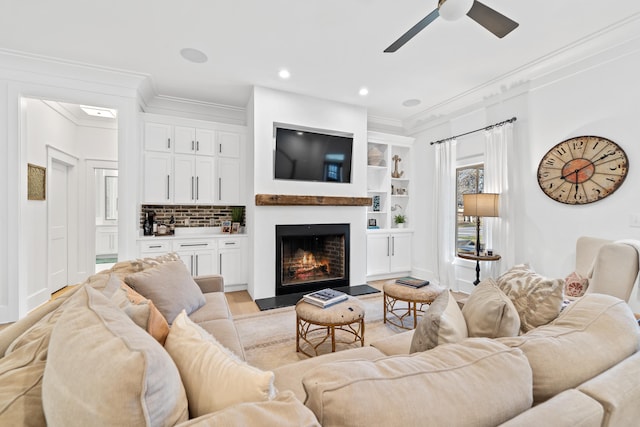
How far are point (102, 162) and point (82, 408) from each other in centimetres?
506

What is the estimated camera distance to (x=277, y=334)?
277 centimetres

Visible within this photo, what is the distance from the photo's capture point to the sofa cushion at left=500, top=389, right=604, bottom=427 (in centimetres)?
66

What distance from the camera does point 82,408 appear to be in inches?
22.4

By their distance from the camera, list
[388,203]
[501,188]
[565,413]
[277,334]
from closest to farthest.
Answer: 1. [565,413]
2. [277,334]
3. [501,188]
4. [388,203]

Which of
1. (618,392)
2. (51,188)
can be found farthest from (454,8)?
(51,188)

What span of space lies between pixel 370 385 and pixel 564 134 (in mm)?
3780

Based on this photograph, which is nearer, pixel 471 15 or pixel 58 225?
pixel 471 15

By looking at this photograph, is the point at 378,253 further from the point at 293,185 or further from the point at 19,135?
the point at 19,135

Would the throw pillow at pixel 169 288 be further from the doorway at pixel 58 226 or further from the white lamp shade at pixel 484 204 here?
the white lamp shade at pixel 484 204

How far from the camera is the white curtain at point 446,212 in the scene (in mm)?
4395

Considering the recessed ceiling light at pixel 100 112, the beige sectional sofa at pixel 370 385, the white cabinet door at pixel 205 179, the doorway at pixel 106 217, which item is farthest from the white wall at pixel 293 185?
the doorway at pixel 106 217

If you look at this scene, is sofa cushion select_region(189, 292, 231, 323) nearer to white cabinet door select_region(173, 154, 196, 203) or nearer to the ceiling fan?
white cabinet door select_region(173, 154, 196, 203)

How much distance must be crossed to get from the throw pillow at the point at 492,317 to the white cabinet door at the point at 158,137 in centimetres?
414

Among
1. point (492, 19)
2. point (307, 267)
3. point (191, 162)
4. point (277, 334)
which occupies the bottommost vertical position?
point (277, 334)
